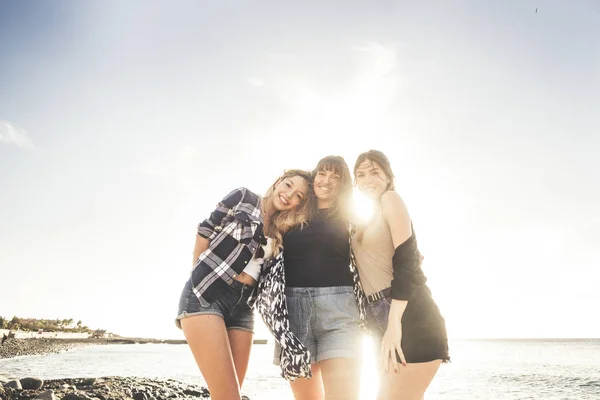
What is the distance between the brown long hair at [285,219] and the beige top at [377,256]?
803 mm

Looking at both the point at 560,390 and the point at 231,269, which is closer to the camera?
the point at 231,269

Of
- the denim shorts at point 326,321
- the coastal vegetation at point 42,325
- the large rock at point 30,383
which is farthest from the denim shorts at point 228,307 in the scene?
the coastal vegetation at point 42,325

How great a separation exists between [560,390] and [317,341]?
89.3 feet

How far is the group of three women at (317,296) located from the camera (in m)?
3.31

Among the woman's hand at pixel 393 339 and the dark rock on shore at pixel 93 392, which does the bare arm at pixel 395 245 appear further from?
the dark rock on shore at pixel 93 392

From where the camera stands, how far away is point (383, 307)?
3.59 metres

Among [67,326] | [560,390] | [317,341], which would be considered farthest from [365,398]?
[67,326]

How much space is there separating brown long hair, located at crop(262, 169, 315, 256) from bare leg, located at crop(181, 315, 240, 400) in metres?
0.96

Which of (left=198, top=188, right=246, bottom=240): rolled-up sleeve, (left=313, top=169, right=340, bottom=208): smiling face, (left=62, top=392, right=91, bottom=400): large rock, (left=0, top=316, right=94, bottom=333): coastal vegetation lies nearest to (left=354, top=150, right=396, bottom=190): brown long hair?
(left=313, top=169, right=340, bottom=208): smiling face

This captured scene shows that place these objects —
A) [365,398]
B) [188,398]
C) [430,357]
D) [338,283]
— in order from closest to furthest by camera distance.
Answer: [430,357], [338,283], [188,398], [365,398]

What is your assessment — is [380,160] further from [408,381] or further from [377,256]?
[408,381]

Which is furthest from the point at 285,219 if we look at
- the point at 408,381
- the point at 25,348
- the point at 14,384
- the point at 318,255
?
the point at 25,348

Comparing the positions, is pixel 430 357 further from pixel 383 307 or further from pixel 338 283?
pixel 338 283

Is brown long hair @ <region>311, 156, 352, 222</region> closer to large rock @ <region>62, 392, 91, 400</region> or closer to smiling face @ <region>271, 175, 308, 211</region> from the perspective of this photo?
smiling face @ <region>271, 175, 308, 211</region>
